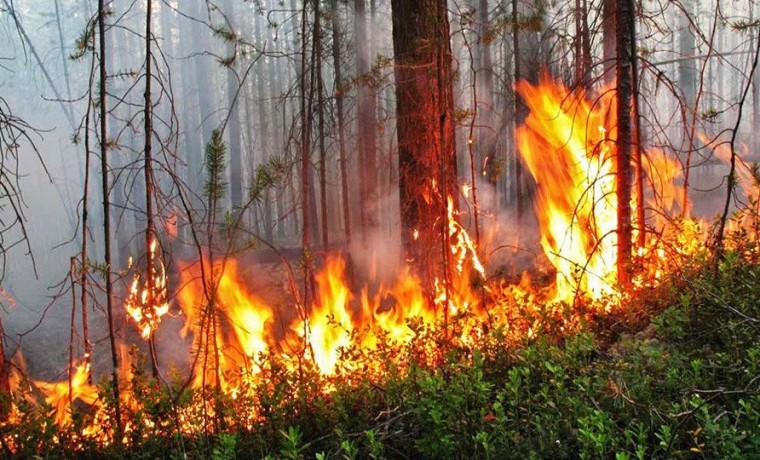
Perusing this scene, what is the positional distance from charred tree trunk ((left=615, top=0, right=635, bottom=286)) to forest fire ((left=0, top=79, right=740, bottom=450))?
13 centimetres

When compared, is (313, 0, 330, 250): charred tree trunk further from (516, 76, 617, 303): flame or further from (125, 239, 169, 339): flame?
(125, 239, 169, 339): flame

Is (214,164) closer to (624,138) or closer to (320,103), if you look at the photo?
(624,138)

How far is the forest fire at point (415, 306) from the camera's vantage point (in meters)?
3.58

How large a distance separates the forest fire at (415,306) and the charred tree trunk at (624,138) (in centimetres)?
13

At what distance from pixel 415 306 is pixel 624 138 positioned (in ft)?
8.32

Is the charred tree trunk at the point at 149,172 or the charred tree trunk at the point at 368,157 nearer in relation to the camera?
the charred tree trunk at the point at 149,172

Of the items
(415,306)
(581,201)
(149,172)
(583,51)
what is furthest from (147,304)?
(583,51)

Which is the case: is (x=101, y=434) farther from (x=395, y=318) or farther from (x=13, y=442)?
(x=395, y=318)

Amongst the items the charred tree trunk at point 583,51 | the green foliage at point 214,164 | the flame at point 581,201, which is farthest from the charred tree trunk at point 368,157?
the green foliage at point 214,164

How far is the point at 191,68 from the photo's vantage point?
37969mm

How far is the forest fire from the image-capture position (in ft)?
11.7

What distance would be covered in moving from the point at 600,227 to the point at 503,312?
185cm

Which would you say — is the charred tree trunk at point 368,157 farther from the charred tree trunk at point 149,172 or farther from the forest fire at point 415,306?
the charred tree trunk at point 149,172

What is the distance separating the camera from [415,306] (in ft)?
17.9
